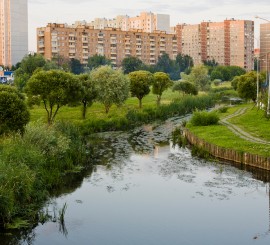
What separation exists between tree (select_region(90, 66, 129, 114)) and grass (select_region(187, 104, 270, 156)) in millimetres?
13145

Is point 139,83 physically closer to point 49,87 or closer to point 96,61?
point 49,87

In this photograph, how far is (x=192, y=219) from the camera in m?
31.2

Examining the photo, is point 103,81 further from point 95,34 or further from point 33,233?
point 95,34

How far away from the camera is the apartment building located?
167 m

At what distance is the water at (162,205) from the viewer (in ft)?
93.1

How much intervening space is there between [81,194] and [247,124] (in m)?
32.2

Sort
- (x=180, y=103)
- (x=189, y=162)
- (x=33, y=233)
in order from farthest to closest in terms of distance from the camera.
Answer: (x=180, y=103) → (x=189, y=162) → (x=33, y=233)

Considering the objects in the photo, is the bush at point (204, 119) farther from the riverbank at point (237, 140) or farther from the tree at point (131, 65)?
the tree at point (131, 65)

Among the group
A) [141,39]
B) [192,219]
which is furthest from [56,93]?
[141,39]

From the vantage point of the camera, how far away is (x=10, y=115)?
4288 centimetres

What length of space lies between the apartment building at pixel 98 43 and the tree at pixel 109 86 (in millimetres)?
94095

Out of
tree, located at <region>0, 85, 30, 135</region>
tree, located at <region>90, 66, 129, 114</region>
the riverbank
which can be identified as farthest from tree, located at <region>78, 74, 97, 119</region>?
tree, located at <region>0, 85, 30, 135</region>

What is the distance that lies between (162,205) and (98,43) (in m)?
151

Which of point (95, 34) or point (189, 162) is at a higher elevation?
point (95, 34)
